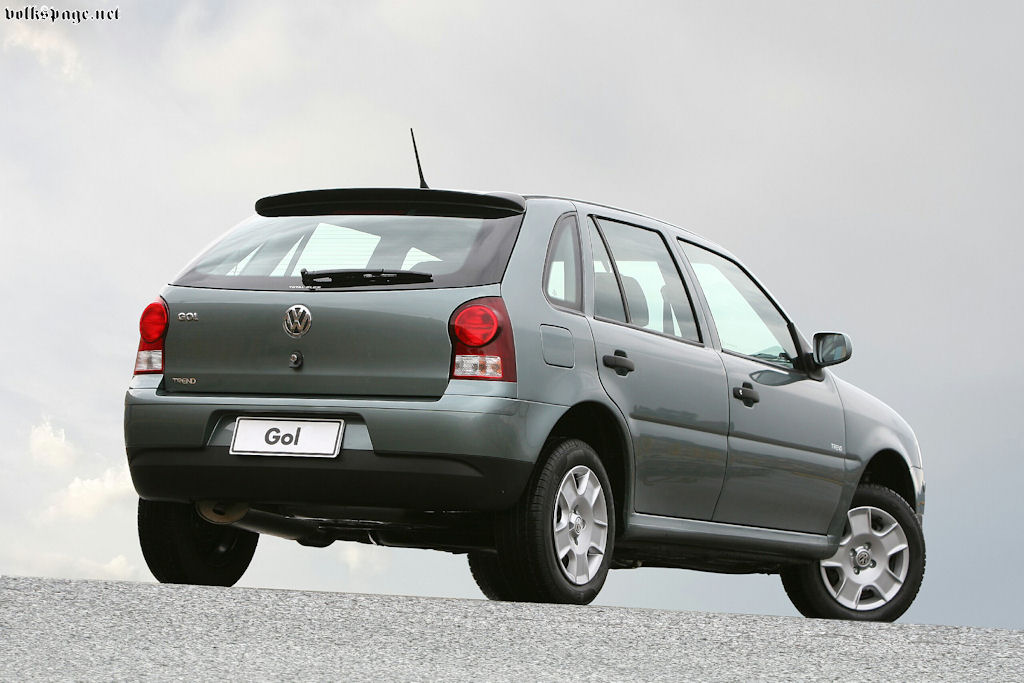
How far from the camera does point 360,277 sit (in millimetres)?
6570

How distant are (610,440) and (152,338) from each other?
2.08m

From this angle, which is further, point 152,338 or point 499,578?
point 152,338

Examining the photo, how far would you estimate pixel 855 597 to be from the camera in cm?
898

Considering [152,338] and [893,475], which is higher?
[152,338]

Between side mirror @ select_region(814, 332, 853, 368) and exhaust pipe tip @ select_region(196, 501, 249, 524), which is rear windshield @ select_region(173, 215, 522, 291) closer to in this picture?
exhaust pipe tip @ select_region(196, 501, 249, 524)

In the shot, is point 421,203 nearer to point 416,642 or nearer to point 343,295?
point 343,295

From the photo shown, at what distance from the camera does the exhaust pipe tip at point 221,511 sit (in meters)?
6.95

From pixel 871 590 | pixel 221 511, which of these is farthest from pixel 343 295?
pixel 871 590

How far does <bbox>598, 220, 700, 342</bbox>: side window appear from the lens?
7.33 metres

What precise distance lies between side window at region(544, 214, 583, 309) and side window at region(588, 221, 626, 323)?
0.13 meters

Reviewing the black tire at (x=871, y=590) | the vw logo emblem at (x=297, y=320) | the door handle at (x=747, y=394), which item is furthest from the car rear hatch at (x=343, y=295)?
the black tire at (x=871, y=590)

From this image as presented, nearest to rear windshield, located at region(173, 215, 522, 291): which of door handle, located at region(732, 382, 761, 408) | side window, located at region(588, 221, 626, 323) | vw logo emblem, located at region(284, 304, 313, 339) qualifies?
vw logo emblem, located at region(284, 304, 313, 339)

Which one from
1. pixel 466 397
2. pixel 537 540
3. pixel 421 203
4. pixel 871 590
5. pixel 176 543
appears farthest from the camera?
pixel 871 590

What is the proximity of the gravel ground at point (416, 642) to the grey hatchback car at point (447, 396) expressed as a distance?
606mm
